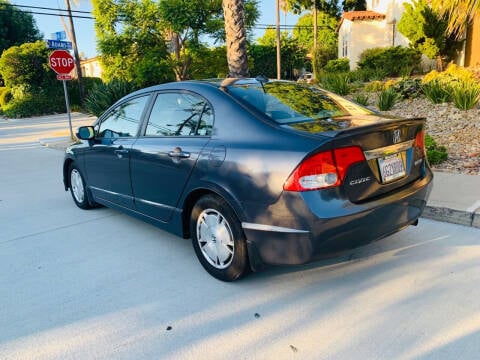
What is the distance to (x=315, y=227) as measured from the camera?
2703mm

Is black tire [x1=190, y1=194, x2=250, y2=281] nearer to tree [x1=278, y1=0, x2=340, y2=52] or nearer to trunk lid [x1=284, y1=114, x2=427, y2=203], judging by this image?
trunk lid [x1=284, y1=114, x2=427, y2=203]

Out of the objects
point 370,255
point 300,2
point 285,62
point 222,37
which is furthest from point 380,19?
point 370,255

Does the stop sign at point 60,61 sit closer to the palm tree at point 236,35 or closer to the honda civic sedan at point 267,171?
the palm tree at point 236,35

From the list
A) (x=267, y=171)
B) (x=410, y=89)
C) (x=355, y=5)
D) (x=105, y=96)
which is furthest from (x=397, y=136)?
(x=355, y=5)

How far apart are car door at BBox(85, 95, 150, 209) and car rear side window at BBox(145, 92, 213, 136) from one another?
0.89ft

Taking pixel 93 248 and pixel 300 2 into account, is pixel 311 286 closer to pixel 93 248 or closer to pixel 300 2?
pixel 93 248

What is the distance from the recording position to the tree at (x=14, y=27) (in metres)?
31.7

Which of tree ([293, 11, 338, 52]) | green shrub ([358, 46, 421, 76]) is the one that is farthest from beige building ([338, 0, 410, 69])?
tree ([293, 11, 338, 52])

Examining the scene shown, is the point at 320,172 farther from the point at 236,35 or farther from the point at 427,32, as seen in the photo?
the point at 427,32

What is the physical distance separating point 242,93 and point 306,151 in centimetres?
101

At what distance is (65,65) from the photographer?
40.6 feet

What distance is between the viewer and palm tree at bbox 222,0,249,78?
9055 millimetres

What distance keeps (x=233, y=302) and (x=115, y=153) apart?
86.4 inches

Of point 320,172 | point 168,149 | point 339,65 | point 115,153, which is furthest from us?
point 339,65
